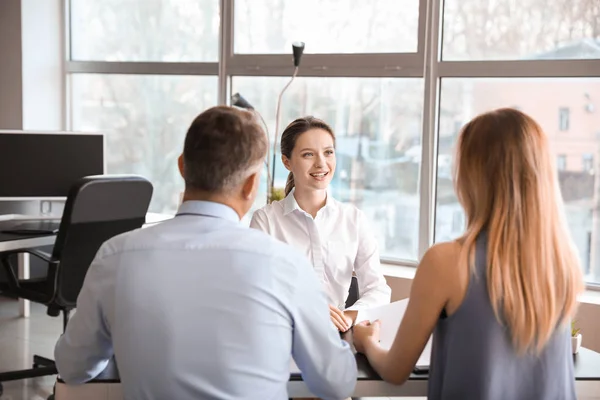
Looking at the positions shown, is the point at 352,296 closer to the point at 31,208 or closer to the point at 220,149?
the point at 220,149

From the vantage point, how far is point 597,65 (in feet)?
12.7

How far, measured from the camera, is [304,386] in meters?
1.72

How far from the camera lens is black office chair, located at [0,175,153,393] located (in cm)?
354

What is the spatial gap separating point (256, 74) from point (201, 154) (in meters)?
3.51

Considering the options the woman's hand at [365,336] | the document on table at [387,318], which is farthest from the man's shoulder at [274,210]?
the woman's hand at [365,336]

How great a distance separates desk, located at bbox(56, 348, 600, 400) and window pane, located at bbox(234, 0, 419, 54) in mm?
2961

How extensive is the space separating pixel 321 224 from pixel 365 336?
2.94 ft

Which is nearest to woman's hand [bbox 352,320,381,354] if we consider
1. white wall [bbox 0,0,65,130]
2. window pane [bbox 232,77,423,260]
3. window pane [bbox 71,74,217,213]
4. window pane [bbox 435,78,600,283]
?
window pane [bbox 435,78,600,283]

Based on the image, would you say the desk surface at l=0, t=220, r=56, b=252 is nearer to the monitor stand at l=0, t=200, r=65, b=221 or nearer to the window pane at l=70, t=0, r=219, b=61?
the monitor stand at l=0, t=200, r=65, b=221

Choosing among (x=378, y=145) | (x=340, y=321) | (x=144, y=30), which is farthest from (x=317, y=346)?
(x=144, y=30)

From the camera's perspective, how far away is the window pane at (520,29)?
3.95 metres

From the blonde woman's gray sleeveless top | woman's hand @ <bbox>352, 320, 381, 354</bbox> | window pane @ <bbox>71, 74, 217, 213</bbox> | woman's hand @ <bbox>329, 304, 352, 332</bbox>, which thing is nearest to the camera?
the blonde woman's gray sleeveless top

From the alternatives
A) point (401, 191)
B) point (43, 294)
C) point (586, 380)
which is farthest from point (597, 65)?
point (43, 294)

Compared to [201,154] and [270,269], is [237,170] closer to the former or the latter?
[201,154]
